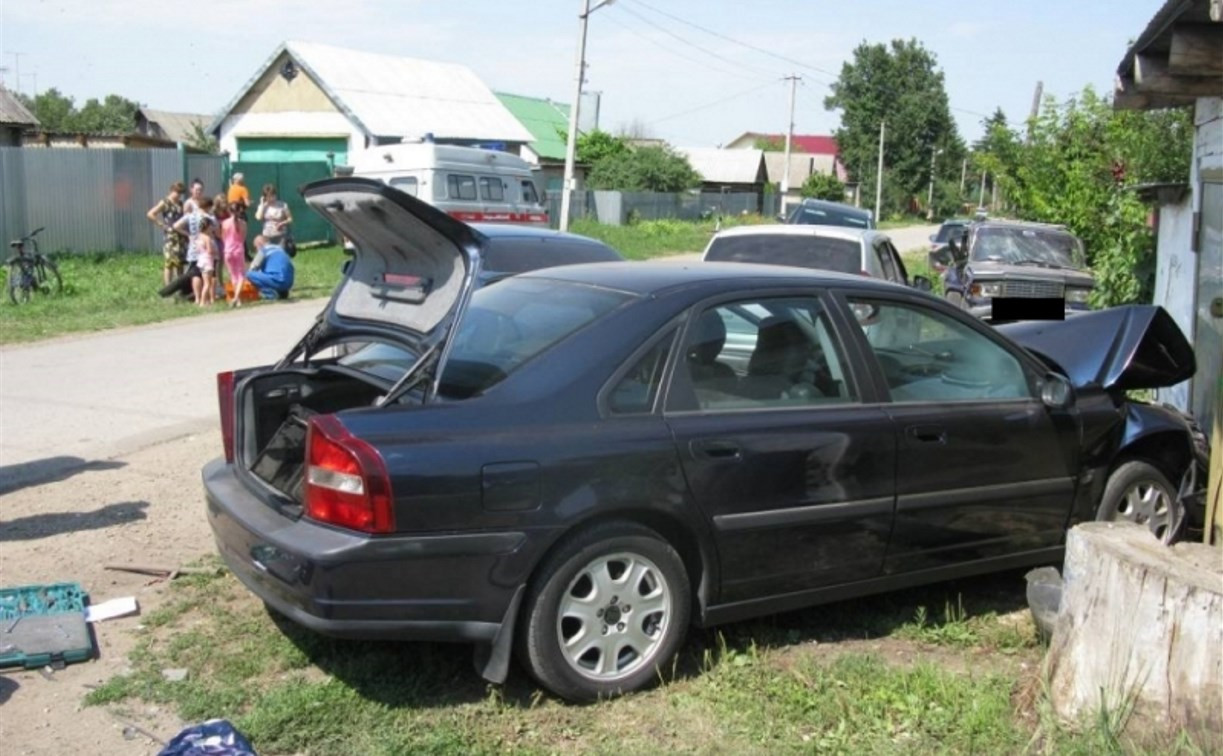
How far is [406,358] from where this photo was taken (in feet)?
17.9

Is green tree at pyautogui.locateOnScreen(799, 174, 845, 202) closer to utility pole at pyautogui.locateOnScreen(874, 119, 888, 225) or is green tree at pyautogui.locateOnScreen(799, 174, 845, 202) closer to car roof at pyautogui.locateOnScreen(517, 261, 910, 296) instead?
utility pole at pyautogui.locateOnScreen(874, 119, 888, 225)

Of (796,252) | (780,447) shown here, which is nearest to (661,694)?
(780,447)

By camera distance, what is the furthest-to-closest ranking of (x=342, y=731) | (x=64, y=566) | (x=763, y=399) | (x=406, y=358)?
(x=64, y=566)
(x=406, y=358)
(x=763, y=399)
(x=342, y=731)

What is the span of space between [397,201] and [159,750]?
227cm

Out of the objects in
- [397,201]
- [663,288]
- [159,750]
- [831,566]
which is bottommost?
[159,750]

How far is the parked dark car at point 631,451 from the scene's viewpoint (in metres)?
4.12

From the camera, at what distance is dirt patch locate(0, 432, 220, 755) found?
4.19 metres

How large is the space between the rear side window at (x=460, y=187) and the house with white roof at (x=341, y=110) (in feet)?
42.3

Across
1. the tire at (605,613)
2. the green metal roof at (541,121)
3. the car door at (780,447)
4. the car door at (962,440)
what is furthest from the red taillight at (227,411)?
the green metal roof at (541,121)

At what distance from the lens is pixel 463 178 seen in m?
24.0

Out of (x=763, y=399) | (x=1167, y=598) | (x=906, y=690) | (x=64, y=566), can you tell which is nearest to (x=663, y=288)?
(x=763, y=399)

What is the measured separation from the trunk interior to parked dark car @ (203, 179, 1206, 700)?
0.04 feet

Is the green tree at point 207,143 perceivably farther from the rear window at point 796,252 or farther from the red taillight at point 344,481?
the red taillight at point 344,481

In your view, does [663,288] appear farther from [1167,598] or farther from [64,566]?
[64,566]
